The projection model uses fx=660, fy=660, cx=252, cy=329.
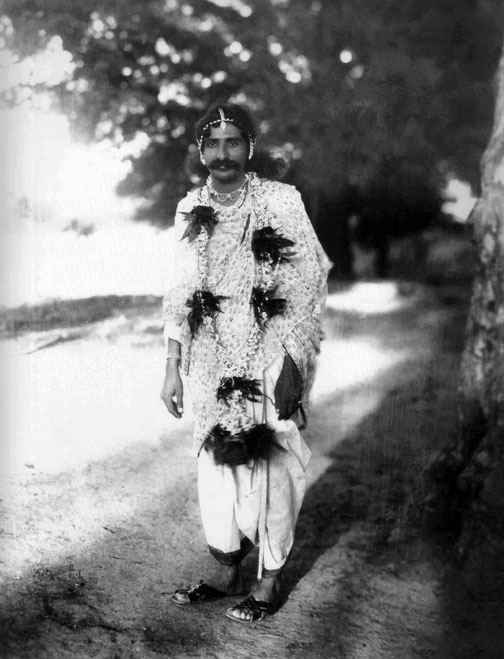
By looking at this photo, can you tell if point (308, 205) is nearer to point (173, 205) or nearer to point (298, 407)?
point (173, 205)

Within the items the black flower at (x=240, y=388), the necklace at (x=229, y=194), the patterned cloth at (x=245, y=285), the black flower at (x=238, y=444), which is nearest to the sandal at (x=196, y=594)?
the black flower at (x=238, y=444)

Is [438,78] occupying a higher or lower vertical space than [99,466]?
higher

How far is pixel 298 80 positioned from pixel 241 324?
1.45 meters

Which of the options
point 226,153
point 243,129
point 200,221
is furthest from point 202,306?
point 243,129

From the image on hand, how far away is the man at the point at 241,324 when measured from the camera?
2414mm

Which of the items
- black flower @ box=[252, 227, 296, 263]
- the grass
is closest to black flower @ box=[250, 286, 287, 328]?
black flower @ box=[252, 227, 296, 263]

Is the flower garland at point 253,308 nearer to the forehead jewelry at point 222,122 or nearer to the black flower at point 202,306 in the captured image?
the black flower at point 202,306

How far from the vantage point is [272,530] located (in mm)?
2553

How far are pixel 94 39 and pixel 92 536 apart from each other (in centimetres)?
224

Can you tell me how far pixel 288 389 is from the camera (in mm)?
2418

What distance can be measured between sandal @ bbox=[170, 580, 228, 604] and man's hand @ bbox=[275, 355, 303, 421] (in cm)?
78

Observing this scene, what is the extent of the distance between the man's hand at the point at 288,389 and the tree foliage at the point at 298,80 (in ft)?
3.64

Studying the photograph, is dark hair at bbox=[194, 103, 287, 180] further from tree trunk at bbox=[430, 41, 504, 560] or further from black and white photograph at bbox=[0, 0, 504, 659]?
tree trunk at bbox=[430, 41, 504, 560]

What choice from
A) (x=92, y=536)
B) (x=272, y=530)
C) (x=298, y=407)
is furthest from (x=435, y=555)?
(x=92, y=536)
